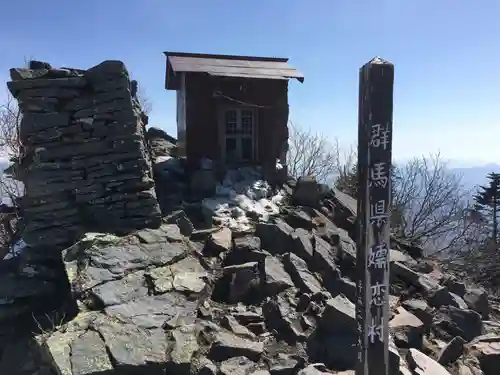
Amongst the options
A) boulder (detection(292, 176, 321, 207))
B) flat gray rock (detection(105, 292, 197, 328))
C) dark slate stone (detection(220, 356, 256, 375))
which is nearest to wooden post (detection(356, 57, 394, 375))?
dark slate stone (detection(220, 356, 256, 375))

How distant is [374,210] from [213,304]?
136 inches

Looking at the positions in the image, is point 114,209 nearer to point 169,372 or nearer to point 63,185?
point 63,185

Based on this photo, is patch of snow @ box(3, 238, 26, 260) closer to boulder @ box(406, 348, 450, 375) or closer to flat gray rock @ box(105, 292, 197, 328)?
flat gray rock @ box(105, 292, 197, 328)

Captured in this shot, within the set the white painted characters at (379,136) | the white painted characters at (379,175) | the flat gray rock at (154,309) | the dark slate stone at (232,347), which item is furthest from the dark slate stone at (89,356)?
the white painted characters at (379,136)

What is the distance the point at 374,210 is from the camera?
4.78 m

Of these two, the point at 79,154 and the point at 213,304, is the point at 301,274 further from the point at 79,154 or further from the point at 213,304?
the point at 79,154

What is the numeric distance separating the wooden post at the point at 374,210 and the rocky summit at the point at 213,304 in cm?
131

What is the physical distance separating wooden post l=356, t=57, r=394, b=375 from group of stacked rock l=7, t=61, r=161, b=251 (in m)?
4.48

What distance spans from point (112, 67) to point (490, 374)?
8289 mm

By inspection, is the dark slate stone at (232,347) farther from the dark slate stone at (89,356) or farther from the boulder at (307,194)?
the boulder at (307,194)

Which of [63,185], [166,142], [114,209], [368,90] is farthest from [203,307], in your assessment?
[166,142]

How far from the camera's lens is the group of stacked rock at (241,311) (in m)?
5.36

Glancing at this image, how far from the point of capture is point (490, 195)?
1141 inches

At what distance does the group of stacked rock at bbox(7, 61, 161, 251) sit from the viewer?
7422mm
